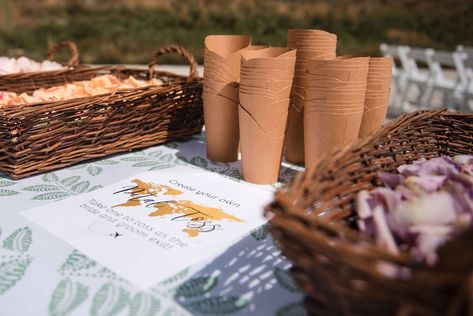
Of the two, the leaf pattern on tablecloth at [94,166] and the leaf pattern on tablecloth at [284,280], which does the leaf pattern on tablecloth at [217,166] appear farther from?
the leaf pattern on tablecloth at [284,280]

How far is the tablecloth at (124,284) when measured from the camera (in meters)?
0.41

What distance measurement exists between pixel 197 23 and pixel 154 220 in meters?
8.11


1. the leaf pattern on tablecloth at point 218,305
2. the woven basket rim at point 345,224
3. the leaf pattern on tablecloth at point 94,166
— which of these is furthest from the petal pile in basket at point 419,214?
the leaf pattern on tablecloth at point 94,166

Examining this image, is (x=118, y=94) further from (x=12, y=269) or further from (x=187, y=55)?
(x=12, y=269)

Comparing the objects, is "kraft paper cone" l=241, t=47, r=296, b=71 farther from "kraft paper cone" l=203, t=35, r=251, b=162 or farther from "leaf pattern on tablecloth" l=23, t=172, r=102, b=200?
"leaf pattern on tablecloth" l=23, t=172, r=102, b=200

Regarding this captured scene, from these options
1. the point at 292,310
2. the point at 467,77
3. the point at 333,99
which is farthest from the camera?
the point at 467,77

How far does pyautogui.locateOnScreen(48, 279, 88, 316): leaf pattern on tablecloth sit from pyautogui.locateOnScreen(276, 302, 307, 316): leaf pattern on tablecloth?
0.63 ft

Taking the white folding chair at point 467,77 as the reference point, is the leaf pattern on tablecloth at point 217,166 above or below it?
above

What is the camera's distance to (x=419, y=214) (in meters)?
0.36

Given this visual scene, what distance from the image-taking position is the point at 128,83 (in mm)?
961

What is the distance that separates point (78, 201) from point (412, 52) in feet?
10.2

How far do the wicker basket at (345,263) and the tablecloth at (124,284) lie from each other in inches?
3.5

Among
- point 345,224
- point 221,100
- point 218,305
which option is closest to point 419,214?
point 345,224

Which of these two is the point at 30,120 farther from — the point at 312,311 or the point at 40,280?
the point at 312,311
